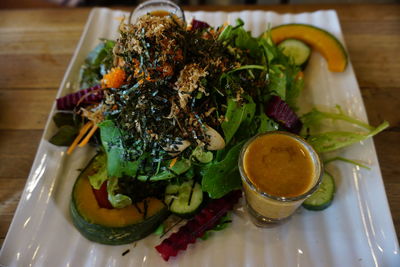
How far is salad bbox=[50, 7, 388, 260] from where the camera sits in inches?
61.2

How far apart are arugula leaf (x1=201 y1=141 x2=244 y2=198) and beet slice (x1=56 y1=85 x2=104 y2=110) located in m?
0.84

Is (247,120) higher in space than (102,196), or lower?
higher

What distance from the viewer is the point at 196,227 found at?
157 cm

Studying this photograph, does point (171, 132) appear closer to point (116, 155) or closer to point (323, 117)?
point (116, 155)

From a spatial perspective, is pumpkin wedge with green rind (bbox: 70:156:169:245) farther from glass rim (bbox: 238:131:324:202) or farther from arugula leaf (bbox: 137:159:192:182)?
glass rim (bbox: 238:131:324:202)

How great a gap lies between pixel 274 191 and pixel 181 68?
764 millimetres

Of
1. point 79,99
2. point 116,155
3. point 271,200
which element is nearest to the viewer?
point 271,200

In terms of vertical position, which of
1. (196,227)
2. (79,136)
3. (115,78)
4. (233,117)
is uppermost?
(115,78)

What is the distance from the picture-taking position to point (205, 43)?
1749mm

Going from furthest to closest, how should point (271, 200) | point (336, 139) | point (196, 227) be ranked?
1. point (336, 139)
2. point (196, 227)
3. point (271, 200)

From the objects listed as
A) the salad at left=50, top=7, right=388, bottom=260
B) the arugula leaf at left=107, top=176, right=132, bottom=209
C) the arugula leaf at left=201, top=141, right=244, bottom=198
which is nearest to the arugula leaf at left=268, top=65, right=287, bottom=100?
the salad at left=50, top=7, right=388, bottom=260

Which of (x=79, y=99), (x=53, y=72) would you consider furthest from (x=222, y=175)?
(x=53, y=72)

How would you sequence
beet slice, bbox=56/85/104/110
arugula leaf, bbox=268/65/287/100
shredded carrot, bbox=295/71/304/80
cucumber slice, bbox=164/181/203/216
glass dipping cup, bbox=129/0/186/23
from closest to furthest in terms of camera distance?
cucumber slice, bbox=164/181/203/216 < arugula leaf, bbox=268/65/287/100 < beet slice, bbox=56/85/104/110 < shredded carrot, bbox=295/71/304/80 < glass dipping cup, bbox=129/0/186/23

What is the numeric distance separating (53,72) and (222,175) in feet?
5.38
